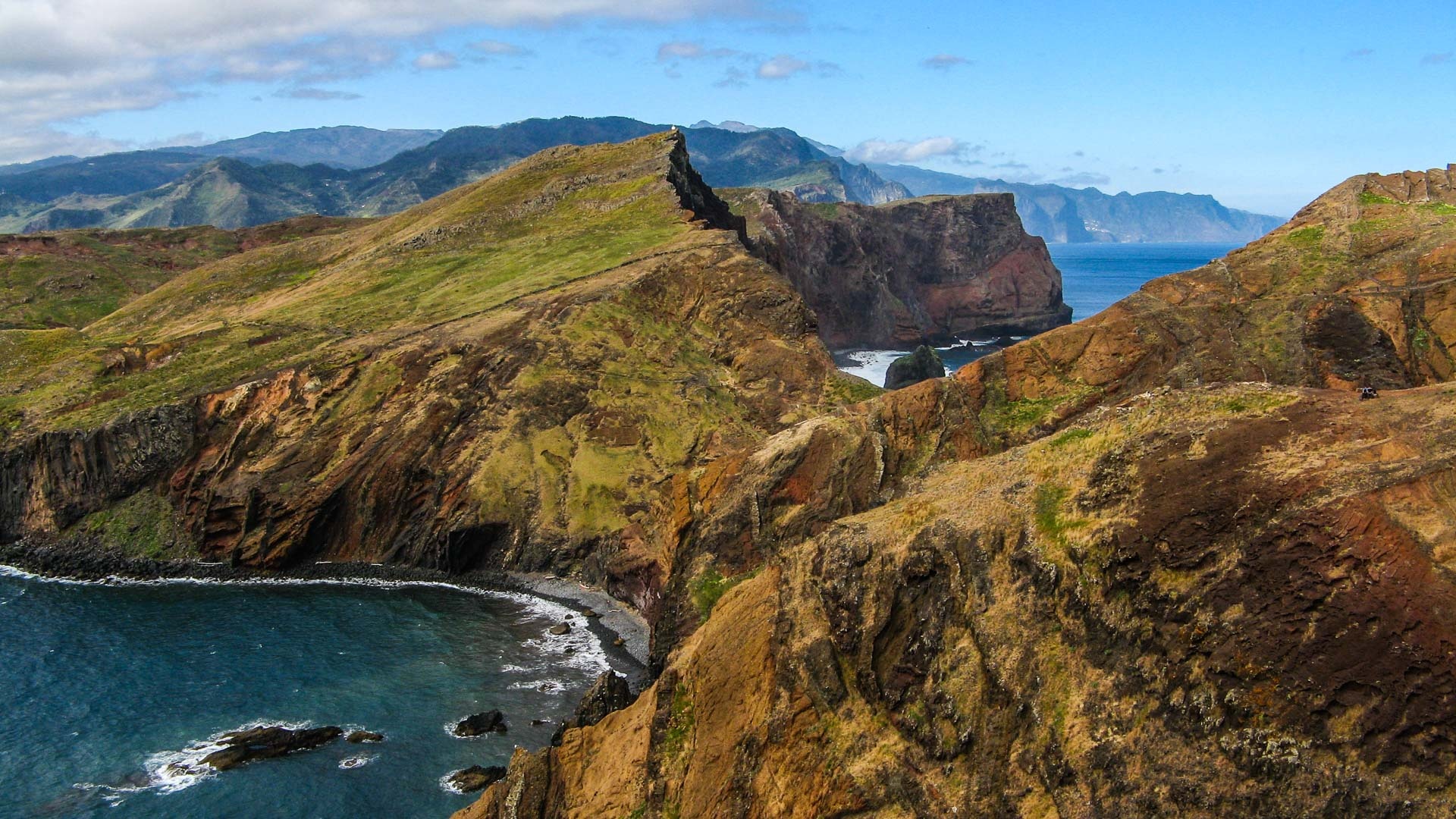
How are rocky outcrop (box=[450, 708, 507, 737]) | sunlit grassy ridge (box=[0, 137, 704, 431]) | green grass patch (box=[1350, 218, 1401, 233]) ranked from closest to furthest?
green grass patch (box=[1350, 218, 1401, 233]), rocky outcrop (box=[450, 708, 507, 737]), sunlit grassy ridge (box=[0, 137, 704, 431])

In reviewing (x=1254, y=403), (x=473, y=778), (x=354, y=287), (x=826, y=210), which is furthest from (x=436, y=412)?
(x=826, y=210)

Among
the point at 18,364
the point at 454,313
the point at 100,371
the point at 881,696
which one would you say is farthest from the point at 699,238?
the point at 881,696

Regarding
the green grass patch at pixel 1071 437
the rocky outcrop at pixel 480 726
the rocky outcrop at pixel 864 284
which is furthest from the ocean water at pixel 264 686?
the rocky outcrop at pixel 864 284

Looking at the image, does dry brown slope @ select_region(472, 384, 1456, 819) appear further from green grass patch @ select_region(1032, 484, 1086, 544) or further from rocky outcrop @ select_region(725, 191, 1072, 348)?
rocky outcrop @ select_region(725, 191, 1072, 348)

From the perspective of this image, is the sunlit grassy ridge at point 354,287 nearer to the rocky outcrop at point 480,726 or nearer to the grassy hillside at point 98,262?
the grassy hillside at point 98,262

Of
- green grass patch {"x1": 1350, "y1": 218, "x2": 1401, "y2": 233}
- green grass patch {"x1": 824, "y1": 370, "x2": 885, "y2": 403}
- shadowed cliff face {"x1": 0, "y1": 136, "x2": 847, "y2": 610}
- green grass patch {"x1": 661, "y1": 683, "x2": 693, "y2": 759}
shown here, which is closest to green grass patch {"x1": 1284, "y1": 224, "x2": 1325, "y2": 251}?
green grass patch {"x1": 1350, "y1": 218, "x2": 1401, "y2": 233}

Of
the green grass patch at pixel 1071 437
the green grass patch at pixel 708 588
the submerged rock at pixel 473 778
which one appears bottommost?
the submerged rock at pixel 473 778

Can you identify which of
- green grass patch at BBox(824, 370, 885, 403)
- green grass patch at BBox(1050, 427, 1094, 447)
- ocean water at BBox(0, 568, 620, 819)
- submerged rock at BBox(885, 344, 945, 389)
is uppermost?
green grass patch at BBox(1050, 427, 1094, 447)
